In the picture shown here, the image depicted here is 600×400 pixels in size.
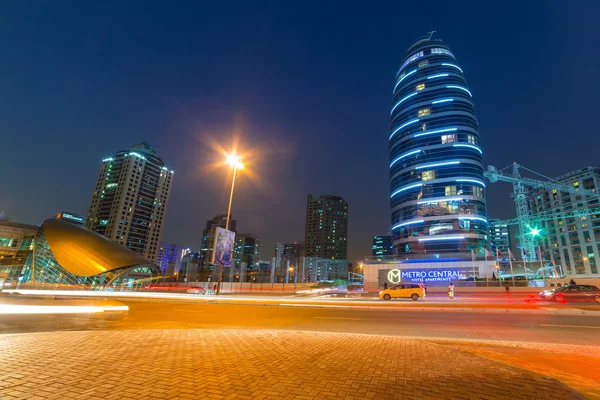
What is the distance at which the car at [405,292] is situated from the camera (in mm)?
29219

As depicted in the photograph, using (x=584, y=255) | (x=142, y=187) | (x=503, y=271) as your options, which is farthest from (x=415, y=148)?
(x=142, y=187)

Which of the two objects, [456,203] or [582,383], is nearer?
[582,383]

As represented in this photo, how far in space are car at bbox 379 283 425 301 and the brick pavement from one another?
78.0 feet

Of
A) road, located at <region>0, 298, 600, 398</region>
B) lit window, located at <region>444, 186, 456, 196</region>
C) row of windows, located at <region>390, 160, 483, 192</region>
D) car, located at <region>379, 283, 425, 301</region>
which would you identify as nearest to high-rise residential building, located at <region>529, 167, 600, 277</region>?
row of windows, located at <region>390, 160, 483, 192</region>

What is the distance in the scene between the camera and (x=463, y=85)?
98.2 meters

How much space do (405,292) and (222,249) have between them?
19.3 metres

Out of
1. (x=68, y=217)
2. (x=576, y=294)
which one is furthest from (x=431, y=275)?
(x=68, y=217)

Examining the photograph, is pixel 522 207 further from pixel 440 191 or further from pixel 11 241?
pixel 11 241

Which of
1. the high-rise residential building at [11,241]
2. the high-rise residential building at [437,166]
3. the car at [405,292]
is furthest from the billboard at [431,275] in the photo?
the high-rise residential building at [11,241]

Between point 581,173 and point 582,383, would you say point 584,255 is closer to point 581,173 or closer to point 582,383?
point 581,173

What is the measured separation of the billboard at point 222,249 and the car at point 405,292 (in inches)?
661

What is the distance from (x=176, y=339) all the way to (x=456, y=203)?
298ft

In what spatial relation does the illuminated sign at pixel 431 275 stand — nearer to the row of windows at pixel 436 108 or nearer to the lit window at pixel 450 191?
the lit window at pixel 450 191

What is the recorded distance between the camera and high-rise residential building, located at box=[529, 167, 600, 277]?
11069 centimetres
